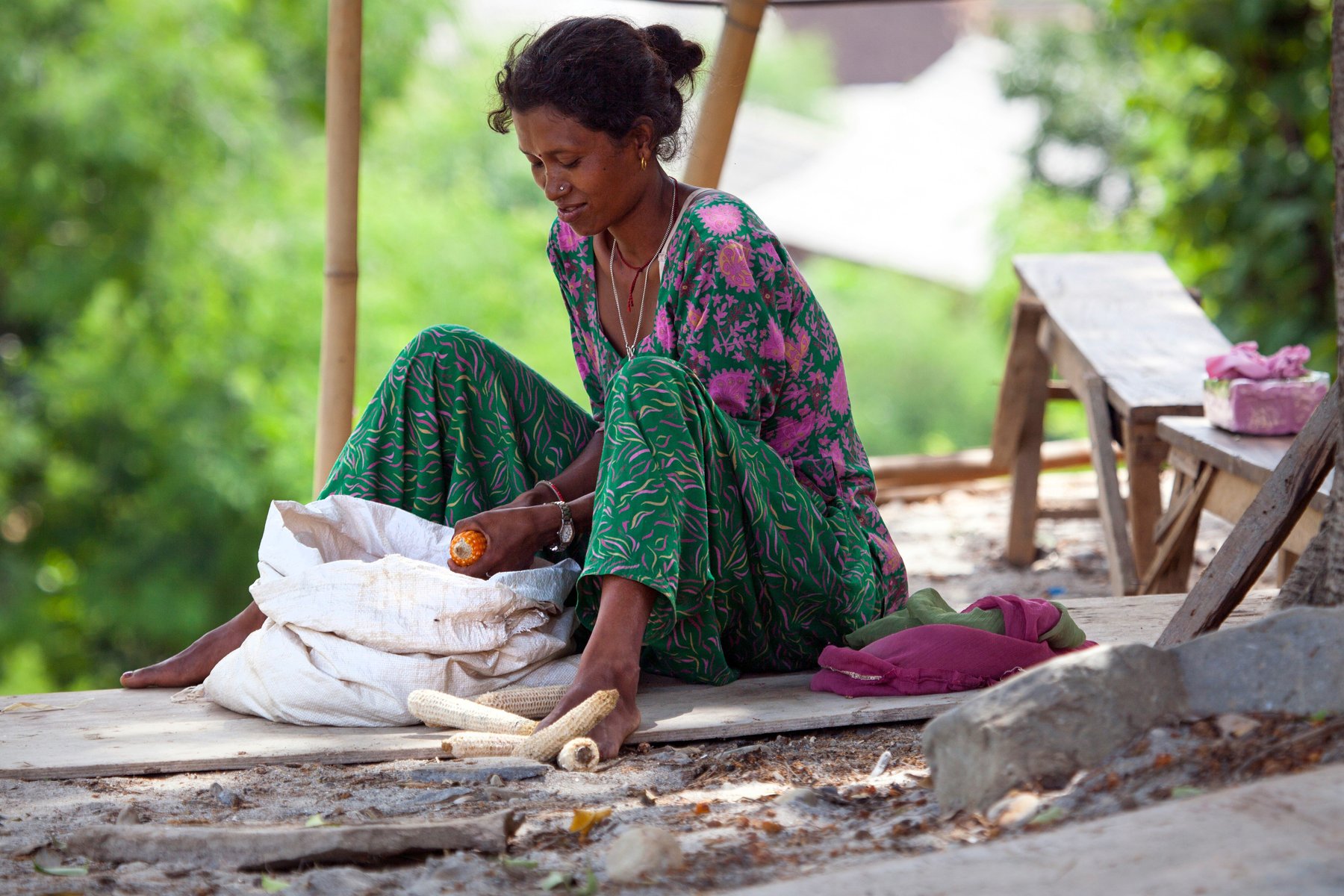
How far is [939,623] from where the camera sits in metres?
2.67

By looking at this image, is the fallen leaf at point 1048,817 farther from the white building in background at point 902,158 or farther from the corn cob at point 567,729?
the white building in background at point 902,158

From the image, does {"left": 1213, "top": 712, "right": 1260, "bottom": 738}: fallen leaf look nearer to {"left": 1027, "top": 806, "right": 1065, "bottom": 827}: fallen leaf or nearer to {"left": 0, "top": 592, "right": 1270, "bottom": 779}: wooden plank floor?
{"left": 1027, "top": 806, "right": 1065, "bottom": 827}: fallen leaf

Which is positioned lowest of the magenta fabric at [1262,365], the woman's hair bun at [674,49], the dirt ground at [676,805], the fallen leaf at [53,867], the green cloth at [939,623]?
the fallen leaf at [53,867]

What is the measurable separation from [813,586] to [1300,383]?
6.22ft

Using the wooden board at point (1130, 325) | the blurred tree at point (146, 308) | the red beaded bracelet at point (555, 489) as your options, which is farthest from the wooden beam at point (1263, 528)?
the blurred tree at point (146, 308)

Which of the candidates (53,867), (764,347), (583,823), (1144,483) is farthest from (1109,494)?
(53,867)

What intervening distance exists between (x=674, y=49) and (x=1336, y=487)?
158 centimetres

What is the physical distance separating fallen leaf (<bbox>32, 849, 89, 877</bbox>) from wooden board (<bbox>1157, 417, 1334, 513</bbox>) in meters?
2.64

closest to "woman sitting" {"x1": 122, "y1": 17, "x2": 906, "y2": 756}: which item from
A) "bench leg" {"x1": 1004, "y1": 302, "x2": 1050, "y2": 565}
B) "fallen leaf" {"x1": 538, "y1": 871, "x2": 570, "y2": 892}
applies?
"fallen leaf" {"x1": 538, "y1": 871, "x2": 570, "y2": 892}

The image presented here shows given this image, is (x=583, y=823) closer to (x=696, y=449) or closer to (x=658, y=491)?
(x=658, y=491)

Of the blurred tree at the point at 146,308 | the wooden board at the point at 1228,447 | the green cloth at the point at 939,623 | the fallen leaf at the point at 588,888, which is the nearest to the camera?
the fallen leaf at the point at 588,888

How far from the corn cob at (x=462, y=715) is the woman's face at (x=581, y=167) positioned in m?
1.00

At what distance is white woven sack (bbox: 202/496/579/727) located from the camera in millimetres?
2564

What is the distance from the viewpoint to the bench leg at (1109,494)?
4.42 m
